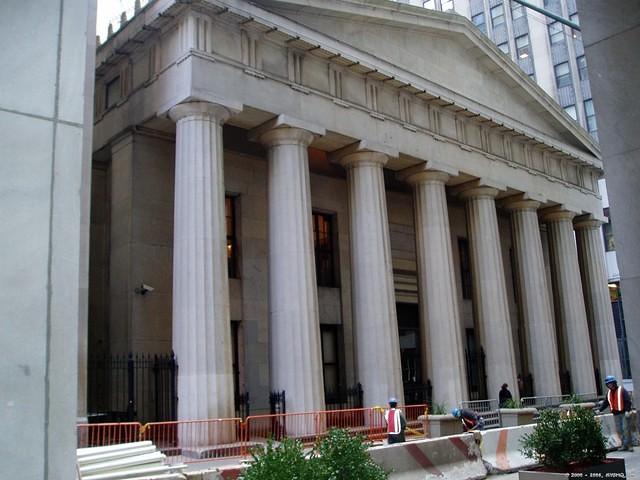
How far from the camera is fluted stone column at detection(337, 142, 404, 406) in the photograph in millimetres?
22516

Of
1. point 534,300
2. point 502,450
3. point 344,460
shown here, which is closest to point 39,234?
point 344,460

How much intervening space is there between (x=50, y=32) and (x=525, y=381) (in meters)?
31.0

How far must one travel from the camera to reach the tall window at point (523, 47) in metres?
60.1

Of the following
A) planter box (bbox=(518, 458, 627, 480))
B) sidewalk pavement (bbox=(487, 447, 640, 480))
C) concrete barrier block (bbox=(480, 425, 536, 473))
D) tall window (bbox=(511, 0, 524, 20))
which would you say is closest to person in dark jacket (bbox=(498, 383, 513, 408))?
sidewalk pavement (bbox=(487, 447, 640, 480))

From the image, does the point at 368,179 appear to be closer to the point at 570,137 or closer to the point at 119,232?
the point at 119,232

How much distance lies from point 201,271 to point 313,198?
33.5 ft

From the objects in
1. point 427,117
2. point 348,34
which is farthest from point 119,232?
point 427,117

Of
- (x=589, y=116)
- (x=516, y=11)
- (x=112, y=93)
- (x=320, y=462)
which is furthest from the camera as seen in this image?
(x=516, y=11)

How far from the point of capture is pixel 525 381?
1308 inches

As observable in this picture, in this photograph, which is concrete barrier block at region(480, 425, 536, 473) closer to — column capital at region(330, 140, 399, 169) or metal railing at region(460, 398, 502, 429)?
metal railing at region(460, 398, 502, 429)

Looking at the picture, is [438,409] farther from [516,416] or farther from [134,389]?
A: [134,389]

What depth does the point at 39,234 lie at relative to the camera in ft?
18.9

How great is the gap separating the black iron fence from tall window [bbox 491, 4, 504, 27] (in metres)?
51.6

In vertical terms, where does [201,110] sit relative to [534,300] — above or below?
above
